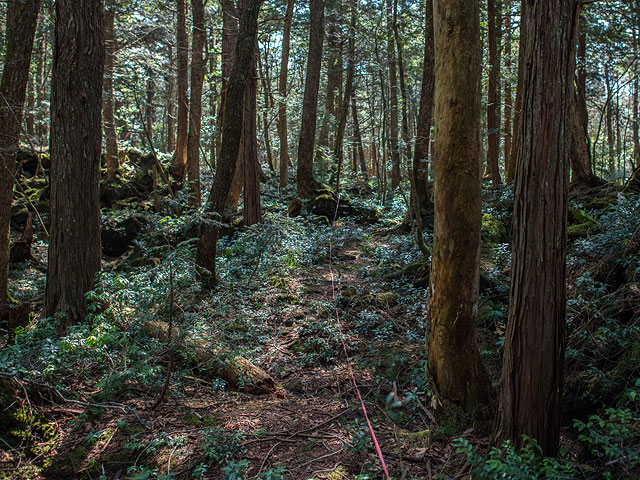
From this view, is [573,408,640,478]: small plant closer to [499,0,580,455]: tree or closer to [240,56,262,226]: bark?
[499,0,580,455]: tree

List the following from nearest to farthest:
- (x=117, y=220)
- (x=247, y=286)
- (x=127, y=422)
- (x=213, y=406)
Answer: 1. (x=127, y=422)
2. (x=213, y=406)
3. (x=247, y=286)
4. (x=117, y=220)

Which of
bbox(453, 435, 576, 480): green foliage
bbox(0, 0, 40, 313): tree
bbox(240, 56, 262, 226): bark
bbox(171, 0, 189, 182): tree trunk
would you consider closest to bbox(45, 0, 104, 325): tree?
bbox(0, 0, 40, 313): tree

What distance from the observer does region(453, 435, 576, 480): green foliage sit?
266 cm

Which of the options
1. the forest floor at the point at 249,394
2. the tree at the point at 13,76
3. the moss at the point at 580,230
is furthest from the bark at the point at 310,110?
the moss at the point at 580,230

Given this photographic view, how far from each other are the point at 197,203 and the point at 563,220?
12760 mm

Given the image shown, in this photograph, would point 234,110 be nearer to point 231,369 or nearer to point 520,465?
point 231,369

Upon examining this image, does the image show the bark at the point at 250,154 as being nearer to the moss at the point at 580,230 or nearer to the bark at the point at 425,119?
the bark at the point at 425,119

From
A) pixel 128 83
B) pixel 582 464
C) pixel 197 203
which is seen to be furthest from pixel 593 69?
pixel 582 464

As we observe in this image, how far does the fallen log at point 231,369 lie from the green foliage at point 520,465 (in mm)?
2647

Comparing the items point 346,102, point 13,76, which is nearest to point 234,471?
point 13,76

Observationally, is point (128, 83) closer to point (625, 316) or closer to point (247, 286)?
point (247, 286)

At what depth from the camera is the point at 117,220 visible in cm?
1245

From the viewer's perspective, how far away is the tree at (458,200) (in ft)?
12.8

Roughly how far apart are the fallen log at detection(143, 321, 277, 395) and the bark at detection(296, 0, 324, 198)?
30.2 feet
